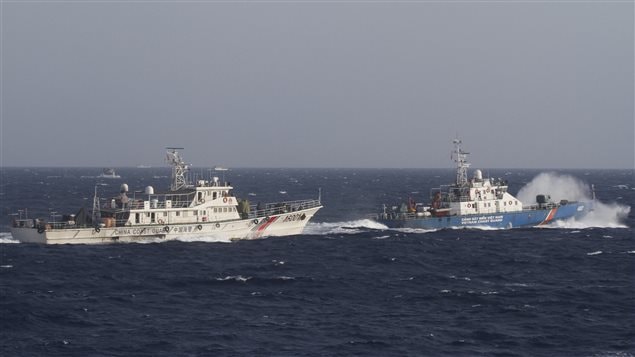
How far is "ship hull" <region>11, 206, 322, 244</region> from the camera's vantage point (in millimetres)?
70062

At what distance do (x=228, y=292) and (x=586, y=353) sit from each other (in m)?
23.4

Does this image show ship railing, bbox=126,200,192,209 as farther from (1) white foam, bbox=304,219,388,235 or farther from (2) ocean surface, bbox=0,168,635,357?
(1) white foam, bbox=304,219,388,235

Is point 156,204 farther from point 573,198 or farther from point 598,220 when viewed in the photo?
point 573,198

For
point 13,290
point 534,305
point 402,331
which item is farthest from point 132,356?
point 534,305

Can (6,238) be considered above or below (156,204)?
below

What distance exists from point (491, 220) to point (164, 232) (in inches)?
1468

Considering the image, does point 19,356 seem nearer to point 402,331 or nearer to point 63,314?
point 63,314

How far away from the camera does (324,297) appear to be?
162 ft

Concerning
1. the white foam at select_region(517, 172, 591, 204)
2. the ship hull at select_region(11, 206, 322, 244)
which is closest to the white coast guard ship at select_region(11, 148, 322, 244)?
the ship hull at select_region(11, 206, 322, 244)

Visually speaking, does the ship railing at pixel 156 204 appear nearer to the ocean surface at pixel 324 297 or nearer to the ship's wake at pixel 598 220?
the ocean surface at pixel 324 297

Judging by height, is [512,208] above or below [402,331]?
above

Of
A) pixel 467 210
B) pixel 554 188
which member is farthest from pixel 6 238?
pixel 554 188

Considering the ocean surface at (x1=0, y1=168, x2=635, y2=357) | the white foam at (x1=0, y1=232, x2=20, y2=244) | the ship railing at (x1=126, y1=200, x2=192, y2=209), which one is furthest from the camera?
the white foam at (x1=0, y1=232, x2=20, y2=244)

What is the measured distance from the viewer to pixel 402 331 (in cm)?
4066
